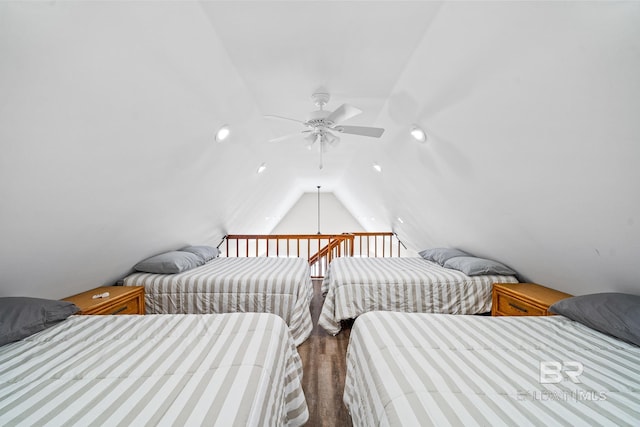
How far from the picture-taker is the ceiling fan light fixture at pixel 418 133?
2.19 m

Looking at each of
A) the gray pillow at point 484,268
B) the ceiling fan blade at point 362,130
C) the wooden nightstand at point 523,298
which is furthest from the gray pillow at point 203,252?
the wooden nightstand at point 523,298

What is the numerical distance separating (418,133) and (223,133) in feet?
6.09

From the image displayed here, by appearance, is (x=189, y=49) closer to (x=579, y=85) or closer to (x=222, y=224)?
(x=579, y=85)

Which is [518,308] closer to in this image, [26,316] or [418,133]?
[418,133]

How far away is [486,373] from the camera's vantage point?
1.08m

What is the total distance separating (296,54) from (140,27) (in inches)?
34.6

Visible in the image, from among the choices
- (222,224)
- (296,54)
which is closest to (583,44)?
(296,54)

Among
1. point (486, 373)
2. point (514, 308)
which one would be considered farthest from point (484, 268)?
point (486, 373)

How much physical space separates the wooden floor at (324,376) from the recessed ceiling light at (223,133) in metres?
2.24

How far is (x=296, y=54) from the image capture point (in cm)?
167

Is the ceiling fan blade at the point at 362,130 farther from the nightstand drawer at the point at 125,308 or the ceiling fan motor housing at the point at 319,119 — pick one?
the nightstand drawer at the point at 125,308

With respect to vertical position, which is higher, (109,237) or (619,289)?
(109,237)

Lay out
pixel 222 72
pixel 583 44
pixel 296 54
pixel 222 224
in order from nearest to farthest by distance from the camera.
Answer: pixel 583 44, pixel 296 54, pixel 222 72, pixel 222 224

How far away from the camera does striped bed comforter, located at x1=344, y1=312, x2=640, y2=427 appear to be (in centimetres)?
87
